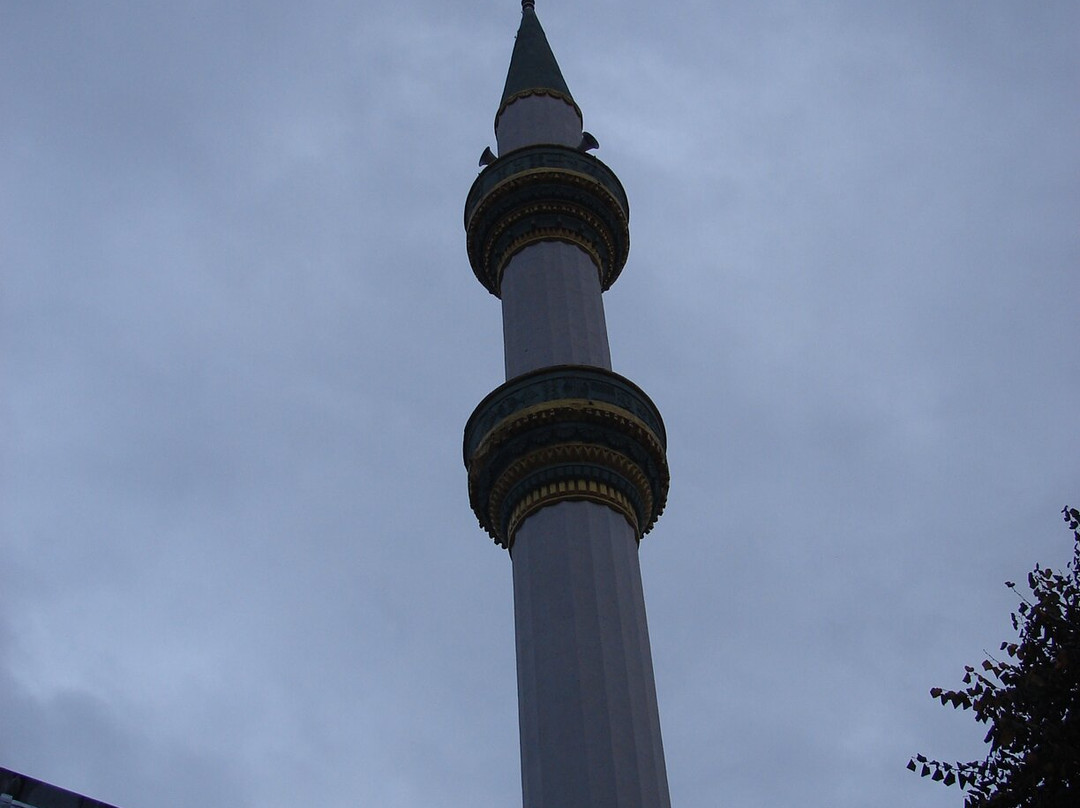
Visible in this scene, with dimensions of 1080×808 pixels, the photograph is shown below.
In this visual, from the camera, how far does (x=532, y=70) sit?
83.4 ft

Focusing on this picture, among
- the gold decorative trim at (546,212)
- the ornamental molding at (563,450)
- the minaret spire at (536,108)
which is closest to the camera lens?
the ornamental molding at (563,450)

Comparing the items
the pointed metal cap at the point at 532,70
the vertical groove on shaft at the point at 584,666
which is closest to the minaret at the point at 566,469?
the vertical groove on shaft at the point at 584,666

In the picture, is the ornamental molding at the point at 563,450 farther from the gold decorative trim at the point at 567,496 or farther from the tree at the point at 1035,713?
the tree at the point at 1035,713

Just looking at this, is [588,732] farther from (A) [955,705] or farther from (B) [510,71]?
(B) [510,71]

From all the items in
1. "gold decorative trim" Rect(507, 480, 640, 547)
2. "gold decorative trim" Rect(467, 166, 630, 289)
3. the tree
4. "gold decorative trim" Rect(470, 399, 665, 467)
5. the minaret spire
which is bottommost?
the tree

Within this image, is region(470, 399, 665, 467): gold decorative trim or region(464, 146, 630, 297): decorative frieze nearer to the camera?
region(470, 399, 665, 467): gold decorative trim

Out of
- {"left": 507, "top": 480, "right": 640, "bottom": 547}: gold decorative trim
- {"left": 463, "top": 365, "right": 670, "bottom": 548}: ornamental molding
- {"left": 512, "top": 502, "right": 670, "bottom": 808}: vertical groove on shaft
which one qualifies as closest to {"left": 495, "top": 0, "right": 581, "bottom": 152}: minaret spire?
{"left": 463, "top": 365, "right": 670, "bottom": 548}: ornamental molding

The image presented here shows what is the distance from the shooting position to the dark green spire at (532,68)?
24.6m

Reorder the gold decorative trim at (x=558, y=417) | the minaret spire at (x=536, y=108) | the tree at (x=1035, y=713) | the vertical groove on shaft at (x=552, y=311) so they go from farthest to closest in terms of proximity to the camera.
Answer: the minaret spire at (x=536, y=108) < the vertical groove on shaft at (x=552, y=311) < the gold decorative trim at (x=558, y=417) < the tree at (x=1035, y=713)

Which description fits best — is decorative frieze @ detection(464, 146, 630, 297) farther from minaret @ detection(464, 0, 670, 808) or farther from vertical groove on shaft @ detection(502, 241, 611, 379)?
vertical groove on shaft @ detection(502, 241, 611, 379)

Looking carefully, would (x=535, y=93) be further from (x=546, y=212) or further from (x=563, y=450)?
(x=563, y=450)

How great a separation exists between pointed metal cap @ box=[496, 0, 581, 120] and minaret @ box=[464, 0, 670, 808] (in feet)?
2.26

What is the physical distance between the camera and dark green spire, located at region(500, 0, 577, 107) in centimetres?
2456


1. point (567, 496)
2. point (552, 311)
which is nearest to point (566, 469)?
point (567, 496)
